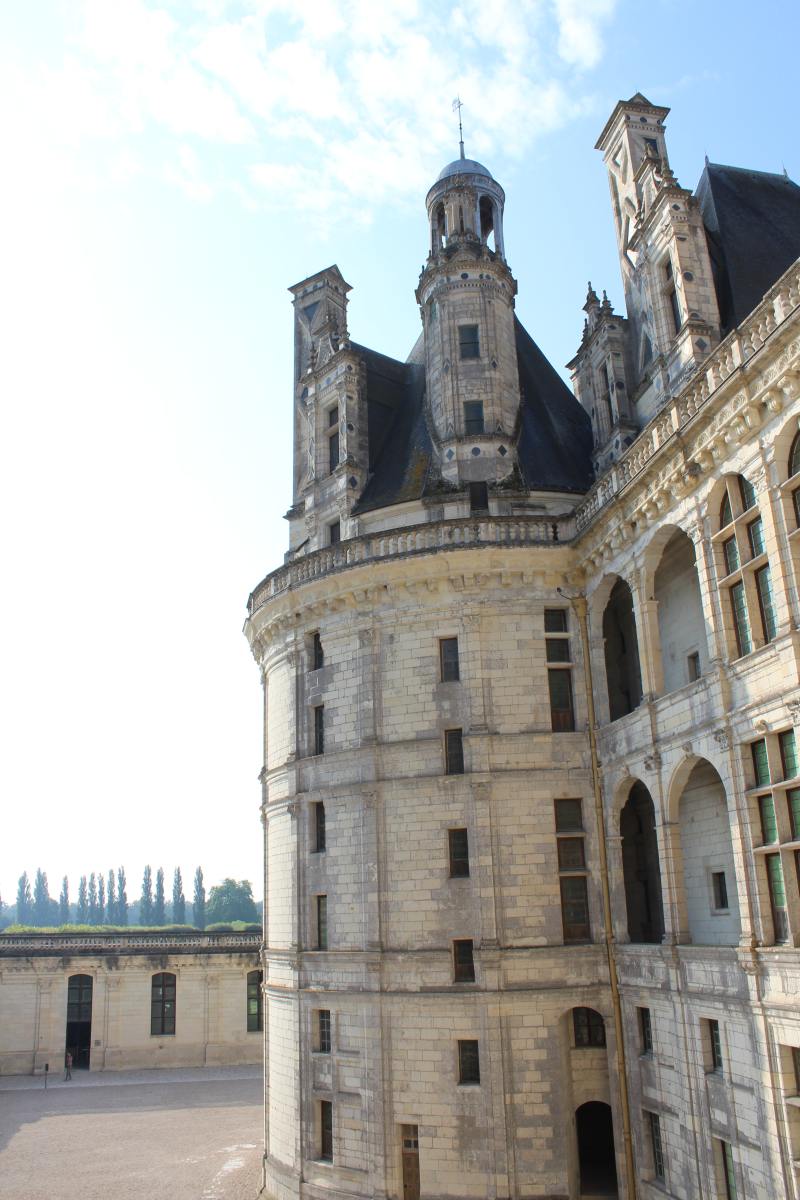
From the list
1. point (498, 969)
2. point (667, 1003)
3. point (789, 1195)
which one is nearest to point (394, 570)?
point (498, 969)

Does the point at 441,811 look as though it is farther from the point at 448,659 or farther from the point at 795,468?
the point at 795,468

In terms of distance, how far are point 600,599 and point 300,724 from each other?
28.9ft

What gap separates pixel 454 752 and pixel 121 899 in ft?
516

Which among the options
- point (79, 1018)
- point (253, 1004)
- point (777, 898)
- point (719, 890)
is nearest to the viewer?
point (777, 898)

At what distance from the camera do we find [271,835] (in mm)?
28656

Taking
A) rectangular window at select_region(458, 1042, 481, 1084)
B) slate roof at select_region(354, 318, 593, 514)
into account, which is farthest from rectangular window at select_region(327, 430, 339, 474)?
rectangular window at select_region(458, 1042, 481, 1084)

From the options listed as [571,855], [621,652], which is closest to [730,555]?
[621,652]

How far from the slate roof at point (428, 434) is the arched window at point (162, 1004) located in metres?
30.6

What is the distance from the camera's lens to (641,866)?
77.8ft

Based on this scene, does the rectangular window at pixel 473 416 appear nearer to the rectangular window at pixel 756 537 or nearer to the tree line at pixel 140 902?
the rectangular window at pixel 756 537

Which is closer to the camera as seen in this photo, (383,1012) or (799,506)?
(799,506)

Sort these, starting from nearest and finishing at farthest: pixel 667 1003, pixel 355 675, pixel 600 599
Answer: pixel 667 1003 < pixel 600 599 < pixel 355 675

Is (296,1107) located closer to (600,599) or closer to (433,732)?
(433,732)

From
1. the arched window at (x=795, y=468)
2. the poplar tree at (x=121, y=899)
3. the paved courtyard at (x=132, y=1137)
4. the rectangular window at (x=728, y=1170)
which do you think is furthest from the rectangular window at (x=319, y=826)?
the poplar tree at (x=121, y=899)
